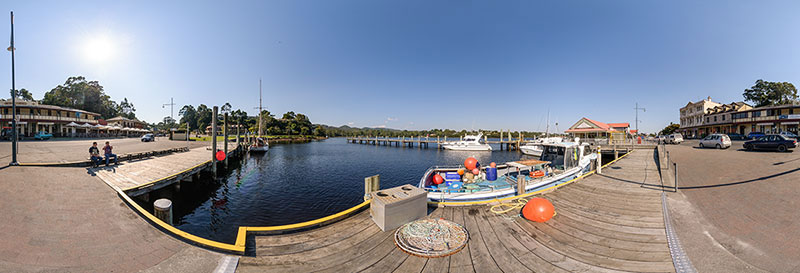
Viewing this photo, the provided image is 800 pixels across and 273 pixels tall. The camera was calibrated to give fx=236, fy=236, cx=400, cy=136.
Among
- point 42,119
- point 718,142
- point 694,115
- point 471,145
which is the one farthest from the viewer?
point 694,115

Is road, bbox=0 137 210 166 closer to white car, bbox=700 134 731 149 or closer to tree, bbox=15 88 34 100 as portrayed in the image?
white car, bbox=700 134 731 149

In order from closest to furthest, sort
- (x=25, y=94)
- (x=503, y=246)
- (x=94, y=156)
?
1. (x=503, y=246)
2. (x=94, y=156)
3. (x=25, y=94)

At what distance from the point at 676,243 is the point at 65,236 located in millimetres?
11694

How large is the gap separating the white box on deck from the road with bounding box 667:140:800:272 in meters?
4.69

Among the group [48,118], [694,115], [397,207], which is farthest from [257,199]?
[694,115]

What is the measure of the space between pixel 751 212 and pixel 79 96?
343 feet

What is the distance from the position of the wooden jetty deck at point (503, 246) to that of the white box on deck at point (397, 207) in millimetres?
259

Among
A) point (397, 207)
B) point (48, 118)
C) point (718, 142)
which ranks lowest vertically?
point (397, 207)

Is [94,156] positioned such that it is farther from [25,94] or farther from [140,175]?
[25,94]

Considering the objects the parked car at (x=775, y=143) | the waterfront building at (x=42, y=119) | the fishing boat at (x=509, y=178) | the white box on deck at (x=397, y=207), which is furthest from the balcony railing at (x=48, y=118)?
the parked car at (x=775, y=143)

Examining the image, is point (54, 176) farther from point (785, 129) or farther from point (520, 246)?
point (785, 129)

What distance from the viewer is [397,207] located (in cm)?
518

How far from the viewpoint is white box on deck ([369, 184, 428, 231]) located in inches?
197

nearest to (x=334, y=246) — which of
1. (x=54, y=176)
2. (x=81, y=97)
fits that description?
(x=54, y=176)
